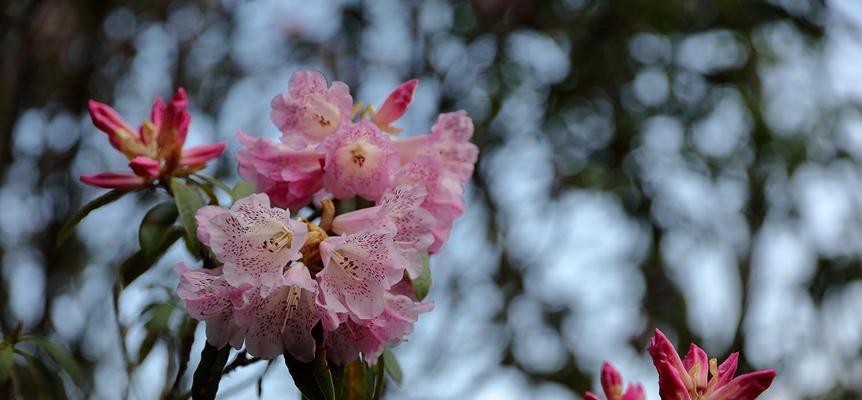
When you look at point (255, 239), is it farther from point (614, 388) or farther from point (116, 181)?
point (614, 388)

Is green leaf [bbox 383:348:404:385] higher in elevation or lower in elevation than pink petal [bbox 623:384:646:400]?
lower

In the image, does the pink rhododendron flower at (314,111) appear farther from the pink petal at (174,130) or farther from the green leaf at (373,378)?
the green leaf at (373,378)

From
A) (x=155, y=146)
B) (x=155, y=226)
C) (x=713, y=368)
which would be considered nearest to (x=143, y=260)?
(x=155, y=226)

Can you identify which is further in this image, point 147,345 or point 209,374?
point 147,345

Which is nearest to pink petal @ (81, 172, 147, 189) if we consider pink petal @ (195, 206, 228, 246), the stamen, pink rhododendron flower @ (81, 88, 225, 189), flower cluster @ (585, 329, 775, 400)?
pink rhododendron flower @ (81, 88, 225, 189)

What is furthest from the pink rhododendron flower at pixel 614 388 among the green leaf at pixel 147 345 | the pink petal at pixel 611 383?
the green leaf at pixel 147 345

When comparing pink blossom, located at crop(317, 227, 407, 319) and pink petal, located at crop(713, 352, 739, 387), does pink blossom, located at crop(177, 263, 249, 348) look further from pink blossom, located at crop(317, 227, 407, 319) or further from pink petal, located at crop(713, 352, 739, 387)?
pink petal, located at crop(713, 352, 739, 387)
